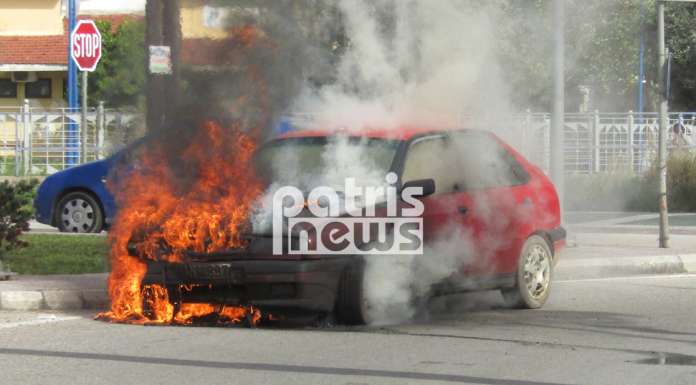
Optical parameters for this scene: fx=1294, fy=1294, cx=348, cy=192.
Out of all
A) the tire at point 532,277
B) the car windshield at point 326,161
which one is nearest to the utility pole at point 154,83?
the car windshield at point 326,161

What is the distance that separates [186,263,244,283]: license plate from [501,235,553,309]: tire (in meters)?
2.71

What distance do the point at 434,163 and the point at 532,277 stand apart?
4.99ft

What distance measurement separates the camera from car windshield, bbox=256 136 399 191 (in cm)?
987

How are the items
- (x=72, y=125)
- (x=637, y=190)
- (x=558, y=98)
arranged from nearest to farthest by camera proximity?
1. (x=558, y=98)
2. (x=637, y=190)
3. (x=72, y=125)

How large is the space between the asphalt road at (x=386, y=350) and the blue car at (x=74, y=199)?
20.2ft

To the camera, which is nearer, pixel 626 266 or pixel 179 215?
pixel 179 215

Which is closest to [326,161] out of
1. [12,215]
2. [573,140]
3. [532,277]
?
[532,277]

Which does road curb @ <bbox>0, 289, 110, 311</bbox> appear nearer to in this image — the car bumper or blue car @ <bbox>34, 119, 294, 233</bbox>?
the car bumper

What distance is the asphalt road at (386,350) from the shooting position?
776 cm

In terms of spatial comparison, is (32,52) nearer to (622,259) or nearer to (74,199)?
(74,199)

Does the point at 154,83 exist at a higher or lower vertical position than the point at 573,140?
lower

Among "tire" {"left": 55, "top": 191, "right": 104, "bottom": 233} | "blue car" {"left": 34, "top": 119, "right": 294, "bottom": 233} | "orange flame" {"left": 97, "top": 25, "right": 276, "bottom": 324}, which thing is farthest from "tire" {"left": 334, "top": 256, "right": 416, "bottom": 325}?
"tire" {"left": 55, "top": 191, "right": 104, "bottom": 233}

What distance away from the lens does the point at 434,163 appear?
10.3 metres

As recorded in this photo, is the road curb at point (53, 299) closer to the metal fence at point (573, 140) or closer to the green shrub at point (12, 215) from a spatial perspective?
the green shrub at point (12, 215)
